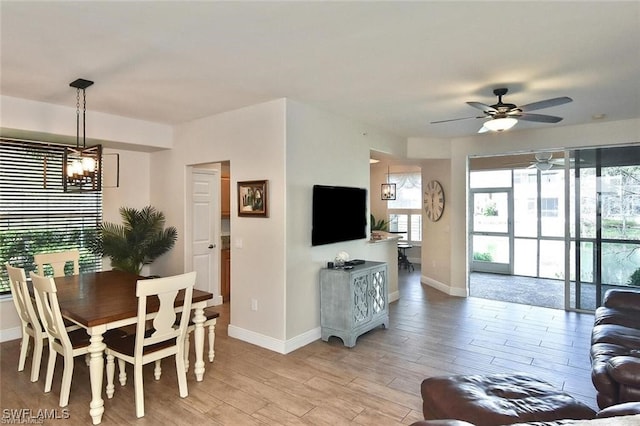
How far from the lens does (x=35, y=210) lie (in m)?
4.60

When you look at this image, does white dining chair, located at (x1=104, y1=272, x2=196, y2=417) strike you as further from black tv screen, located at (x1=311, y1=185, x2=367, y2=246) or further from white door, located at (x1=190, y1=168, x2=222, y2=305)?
white door, located at (x1=190, y1=168, x2=222, y2=305)

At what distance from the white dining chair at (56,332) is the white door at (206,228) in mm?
2412

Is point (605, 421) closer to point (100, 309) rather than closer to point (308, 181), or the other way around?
point (100, 309)

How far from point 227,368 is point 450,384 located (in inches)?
84.4

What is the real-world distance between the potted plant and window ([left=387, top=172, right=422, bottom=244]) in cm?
600

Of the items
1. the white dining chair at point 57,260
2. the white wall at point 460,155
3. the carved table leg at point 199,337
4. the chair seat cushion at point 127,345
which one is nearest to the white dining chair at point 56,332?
the chair seat cushion at point 127,345

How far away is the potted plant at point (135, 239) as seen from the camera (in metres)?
4.82

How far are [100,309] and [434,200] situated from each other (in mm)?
5694

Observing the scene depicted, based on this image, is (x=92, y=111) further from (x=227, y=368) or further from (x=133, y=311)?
(x=227, y=368)

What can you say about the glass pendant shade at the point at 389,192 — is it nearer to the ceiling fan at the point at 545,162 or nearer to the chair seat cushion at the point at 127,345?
the ceiling fan at the point at 545,162

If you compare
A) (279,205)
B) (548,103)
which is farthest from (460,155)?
(279,205)

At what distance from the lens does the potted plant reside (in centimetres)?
482

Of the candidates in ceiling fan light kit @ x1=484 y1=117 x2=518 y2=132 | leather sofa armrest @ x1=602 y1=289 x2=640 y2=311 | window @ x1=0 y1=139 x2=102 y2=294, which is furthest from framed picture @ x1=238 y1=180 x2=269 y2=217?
leather sofa armrest @ x1=602 y1=289 x2=640 y2=311

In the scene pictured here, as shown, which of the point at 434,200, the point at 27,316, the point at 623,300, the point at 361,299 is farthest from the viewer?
the point at 434,200
